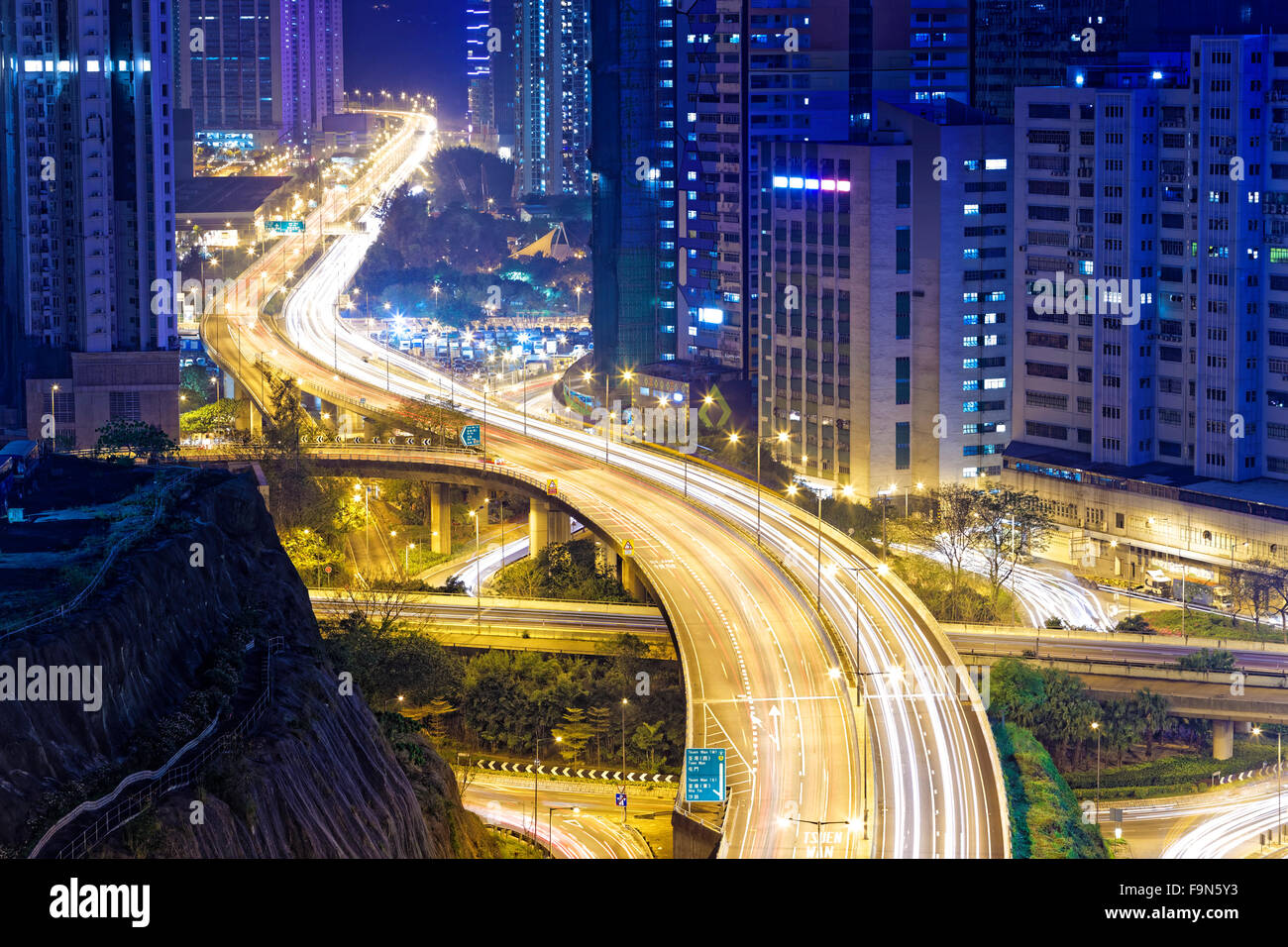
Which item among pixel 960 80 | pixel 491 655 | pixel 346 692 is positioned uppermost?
pixel 960 80

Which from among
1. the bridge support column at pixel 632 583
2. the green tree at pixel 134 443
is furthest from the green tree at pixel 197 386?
the bridge support column at pixel 632 583

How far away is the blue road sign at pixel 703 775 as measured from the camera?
1793 inches

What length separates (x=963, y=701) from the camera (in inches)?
2093

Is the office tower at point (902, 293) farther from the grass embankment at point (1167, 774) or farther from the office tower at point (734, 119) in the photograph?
the grass embankment at point (1167, 774)

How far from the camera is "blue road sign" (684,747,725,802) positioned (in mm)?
45531

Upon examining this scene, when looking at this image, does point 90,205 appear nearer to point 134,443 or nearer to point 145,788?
point 134,443

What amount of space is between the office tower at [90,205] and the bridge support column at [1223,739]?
4214cm

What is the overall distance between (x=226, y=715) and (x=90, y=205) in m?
46.3

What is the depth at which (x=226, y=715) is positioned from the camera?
35.0m
